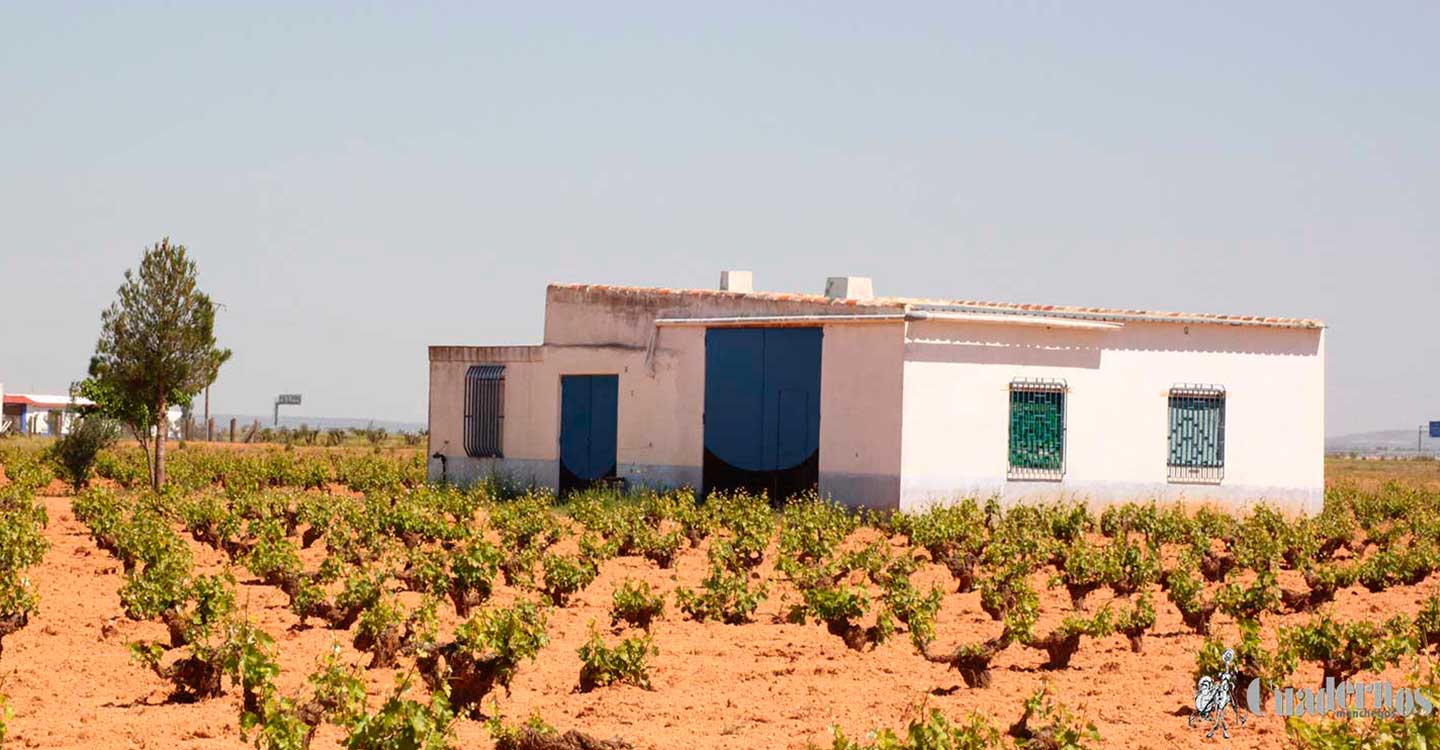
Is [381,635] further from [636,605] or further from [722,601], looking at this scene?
[722,601]

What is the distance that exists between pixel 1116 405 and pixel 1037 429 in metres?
1.59

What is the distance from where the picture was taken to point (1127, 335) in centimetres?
2756

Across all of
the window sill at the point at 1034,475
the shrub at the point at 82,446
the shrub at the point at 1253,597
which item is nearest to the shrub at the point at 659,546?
the window sill at the point at 1034,475

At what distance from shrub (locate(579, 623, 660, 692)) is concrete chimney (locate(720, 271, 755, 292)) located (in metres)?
19.5

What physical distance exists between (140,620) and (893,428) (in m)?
12.8

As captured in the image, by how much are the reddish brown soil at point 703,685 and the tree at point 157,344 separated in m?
15.6

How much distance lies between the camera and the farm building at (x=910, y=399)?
2580 cm

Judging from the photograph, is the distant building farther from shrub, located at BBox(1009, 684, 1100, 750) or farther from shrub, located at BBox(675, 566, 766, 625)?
shrub, located at BBox(1009, 684, 1100, 750)

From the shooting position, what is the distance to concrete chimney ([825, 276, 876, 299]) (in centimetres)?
3088

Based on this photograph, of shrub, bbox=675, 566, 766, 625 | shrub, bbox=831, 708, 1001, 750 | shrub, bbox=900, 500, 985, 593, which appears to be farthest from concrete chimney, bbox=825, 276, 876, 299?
shrub, bbox=831, 708, 1001, 750

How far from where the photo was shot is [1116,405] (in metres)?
27.3

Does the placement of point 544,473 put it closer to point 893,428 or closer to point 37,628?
point 893,428

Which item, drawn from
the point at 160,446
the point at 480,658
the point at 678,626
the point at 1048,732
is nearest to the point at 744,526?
the point at 678,626

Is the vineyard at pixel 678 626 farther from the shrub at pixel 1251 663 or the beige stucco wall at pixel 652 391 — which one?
the beige stucco wall at pixel 652 391
